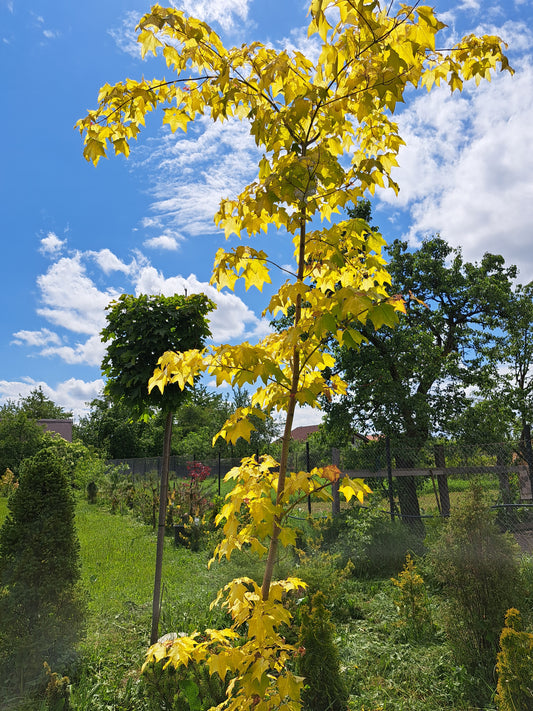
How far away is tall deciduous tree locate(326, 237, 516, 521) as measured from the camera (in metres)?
10.2

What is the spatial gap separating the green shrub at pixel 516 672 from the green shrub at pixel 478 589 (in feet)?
2.95

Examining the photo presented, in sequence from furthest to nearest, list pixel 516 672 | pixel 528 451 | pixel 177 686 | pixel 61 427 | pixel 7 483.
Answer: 1. pixel 61 427
2. pixel 7 483
3. pixel 528 451
4. pixel 177 686
5. pixel 516 672

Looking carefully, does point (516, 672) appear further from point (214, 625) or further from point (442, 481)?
point (442, 481)

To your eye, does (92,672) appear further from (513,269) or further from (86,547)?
(513,269)

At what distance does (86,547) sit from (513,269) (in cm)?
1291

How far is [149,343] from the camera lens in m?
4.09

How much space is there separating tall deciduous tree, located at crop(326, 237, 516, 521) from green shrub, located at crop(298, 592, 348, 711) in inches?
234

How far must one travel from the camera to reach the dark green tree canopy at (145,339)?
13.4ft

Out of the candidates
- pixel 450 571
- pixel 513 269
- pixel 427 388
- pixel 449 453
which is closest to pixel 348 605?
pixel 450 571

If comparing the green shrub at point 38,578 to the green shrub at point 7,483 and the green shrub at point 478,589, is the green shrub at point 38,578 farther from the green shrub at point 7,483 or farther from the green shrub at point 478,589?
the green shrub at point 7,483

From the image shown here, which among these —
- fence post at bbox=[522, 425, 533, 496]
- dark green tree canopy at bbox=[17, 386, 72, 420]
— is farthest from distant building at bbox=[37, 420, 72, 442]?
fence post at bbox=[522, 425, 533, 496]

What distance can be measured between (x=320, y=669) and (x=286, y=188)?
10.4 ft

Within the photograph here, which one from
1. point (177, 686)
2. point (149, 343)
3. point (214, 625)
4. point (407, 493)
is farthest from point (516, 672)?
point (407, 493)

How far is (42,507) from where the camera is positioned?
3.58 metres
